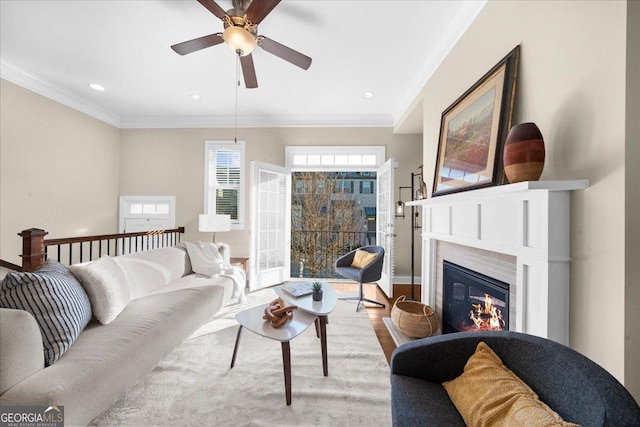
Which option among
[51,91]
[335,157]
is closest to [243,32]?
[335,157]

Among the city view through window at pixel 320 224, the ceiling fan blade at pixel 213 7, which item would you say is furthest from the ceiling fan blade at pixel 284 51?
the city view through window at pixel 320 224

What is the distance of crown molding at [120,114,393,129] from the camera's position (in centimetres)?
425

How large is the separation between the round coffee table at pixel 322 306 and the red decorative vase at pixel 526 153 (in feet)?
4.81

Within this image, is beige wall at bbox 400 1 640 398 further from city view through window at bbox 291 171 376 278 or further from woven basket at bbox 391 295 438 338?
city view through window at bbox 291 171 376 278

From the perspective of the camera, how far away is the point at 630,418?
680mm

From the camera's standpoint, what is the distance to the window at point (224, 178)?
4.42m

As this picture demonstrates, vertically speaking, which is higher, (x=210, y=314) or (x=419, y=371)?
(x=419, y=371)

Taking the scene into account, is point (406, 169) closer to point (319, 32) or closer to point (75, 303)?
point (319, 32)

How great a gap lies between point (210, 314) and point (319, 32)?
2820 mm

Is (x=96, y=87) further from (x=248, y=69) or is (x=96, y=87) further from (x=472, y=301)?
(x=472, y=301)

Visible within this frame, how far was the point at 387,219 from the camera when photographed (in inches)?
150

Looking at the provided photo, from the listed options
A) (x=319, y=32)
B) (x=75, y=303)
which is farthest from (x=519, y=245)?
(x=75, y=303)

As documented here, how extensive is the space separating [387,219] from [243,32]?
2841mm

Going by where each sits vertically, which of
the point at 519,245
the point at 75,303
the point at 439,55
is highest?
the point at 439,55
